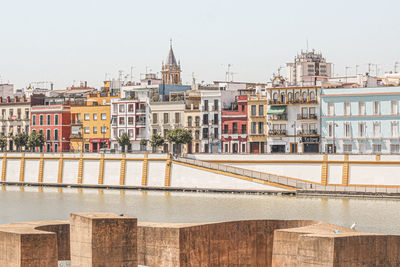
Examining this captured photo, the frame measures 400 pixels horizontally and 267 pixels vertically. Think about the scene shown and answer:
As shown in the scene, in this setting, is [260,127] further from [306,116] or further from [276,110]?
[306,116]

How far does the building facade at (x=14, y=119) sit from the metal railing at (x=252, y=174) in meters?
29.6

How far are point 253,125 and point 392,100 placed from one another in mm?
13842

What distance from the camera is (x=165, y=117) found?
8562 cm

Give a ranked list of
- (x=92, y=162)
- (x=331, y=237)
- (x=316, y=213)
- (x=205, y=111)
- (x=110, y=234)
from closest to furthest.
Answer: (x=331, y=237)
(x=110, y=234)
(x=316, y=213)
(x=92, y=162)
(x=205, y=111)

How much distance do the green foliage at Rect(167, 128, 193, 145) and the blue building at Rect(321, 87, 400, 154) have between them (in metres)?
13.2

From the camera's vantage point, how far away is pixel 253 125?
258ft

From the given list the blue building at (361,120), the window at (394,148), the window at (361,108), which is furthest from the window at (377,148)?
the window at (361,108)

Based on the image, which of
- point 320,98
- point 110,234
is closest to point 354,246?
point 110,234

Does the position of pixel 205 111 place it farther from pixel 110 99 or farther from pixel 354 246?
pixel 354 246

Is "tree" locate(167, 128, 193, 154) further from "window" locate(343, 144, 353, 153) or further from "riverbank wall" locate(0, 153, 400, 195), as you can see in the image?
"window" locate(343, 144, 353, 153)

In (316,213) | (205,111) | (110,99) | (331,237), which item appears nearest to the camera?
(331,237)

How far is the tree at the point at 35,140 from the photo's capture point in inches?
3519

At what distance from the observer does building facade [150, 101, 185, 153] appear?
84.6 meters


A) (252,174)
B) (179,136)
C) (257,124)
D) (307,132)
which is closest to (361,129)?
(307,132)
